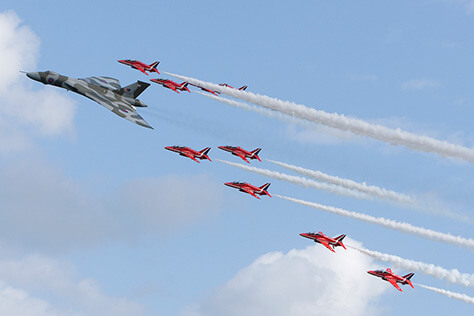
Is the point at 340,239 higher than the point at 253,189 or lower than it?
lower

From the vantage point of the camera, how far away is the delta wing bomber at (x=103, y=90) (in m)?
89.6

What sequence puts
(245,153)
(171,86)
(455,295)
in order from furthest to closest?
(171,86) < (245,153) < (455,295)

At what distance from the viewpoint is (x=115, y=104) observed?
8931 centimetres

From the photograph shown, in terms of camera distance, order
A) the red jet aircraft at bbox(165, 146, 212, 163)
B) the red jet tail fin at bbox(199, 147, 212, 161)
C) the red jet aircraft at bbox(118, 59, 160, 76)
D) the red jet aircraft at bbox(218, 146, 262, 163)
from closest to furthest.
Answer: the red jet aircraft at bbox(165, 146, 212, 163) < the red jet tail fin at bbox(199, 147, 212, 161) < the red jet aircraft at bbox(218, 146, 262, 163) < the red jet aircraft at bbox(118, 59, 160, 76)

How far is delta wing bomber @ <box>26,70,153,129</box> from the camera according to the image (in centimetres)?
8962

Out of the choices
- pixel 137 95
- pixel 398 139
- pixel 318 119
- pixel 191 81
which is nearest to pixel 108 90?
pixel 137 95

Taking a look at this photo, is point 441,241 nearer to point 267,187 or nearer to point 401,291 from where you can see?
point 401,291

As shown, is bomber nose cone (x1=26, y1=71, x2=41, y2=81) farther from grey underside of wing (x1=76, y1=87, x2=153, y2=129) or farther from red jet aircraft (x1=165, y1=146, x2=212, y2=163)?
red jet aircraft (x1=165, y1=146, x2=212, y2=163)

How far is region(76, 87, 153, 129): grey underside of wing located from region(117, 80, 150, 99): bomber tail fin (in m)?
1.15

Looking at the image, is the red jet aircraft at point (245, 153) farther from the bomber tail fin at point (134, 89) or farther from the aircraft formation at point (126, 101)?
the bomber tail fin at point (134, 89)

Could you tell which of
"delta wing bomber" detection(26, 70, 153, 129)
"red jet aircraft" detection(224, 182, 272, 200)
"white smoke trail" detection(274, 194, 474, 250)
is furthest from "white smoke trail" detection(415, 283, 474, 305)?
"delta wing bomber" detection(26, 70, 153, 129)

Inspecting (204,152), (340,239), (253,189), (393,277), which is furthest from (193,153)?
(393,277)

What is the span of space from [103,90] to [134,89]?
14.1 ft

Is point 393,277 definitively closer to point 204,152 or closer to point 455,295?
point 455,295
